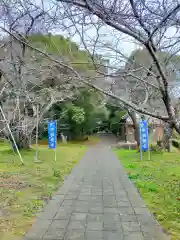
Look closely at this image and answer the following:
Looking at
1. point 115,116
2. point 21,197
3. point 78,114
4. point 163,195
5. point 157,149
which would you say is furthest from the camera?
point 115,116

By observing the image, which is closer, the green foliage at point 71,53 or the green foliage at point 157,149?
the green foliage at point 71,53

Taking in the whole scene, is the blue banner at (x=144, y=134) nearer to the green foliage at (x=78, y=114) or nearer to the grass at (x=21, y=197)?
the grass at (x=21, y=197)

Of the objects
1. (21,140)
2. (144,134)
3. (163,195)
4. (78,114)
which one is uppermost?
(78,114)

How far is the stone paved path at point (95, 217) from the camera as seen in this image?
12.9 feet

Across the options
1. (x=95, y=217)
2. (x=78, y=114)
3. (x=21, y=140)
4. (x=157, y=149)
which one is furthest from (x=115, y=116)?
(x=95, y=217)

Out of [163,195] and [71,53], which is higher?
[71,53]

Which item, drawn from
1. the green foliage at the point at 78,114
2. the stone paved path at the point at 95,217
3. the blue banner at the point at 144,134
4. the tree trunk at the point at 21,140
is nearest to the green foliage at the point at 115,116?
the green foliage at the point at 78,114

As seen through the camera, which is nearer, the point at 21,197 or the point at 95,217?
the point at 95,217

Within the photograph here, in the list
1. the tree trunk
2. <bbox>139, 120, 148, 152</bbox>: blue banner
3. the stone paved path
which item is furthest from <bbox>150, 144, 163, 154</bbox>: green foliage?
the stone paved path

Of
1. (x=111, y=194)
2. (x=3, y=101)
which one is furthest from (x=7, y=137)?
(x=111, y=194)

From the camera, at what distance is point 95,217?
471 centimetres

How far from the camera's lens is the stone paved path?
3.92 metres

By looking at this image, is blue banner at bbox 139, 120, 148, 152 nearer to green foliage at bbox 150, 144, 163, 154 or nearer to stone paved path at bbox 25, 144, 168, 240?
green foliage at bbox 150, 144, 163, 154

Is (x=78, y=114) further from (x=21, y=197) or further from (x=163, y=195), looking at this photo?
(x=21, y=197)
